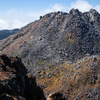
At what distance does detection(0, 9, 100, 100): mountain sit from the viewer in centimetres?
2909

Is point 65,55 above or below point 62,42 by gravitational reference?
below

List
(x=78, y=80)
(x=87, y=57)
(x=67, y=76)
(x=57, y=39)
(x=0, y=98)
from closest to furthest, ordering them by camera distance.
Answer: (x=0, y=98) → (x=78, y=80) → (x=67, y=76) → (x=87, y=57) → (x=57, y=39)

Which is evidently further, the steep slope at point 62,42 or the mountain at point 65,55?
the steep slope at point 62,42

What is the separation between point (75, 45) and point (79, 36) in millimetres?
5396

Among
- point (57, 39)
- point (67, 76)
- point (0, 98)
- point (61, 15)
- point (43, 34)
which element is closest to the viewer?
point (0, 98)

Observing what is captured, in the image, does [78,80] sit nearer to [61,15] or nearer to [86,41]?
[86,41]

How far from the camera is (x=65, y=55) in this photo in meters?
38.7

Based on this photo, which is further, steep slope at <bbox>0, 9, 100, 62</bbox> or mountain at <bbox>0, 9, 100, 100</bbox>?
steep slope at <bbox>0, 9, 100, 62</bbox>

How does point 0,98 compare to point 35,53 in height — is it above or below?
→ below

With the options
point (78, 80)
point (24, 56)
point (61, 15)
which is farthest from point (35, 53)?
point (61, 15)

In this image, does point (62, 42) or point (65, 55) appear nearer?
point (65, 55)

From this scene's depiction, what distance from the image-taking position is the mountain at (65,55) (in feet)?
95.5

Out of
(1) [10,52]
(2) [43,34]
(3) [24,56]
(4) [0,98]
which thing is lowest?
(4) [0,98]

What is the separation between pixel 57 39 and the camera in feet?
147
